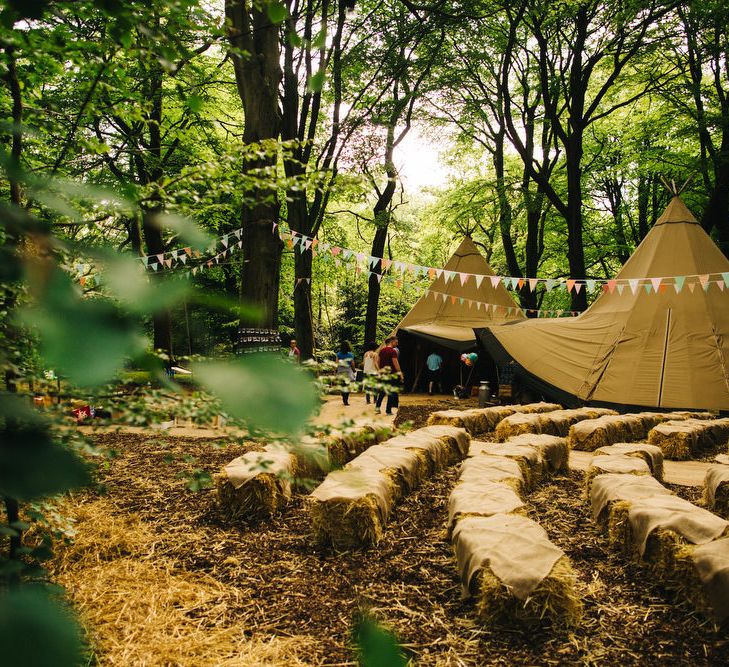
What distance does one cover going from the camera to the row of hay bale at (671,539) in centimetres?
A: 275

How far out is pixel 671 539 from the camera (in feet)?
10.4

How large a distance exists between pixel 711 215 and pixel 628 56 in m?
4.91

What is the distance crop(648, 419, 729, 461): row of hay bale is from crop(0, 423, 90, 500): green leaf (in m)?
8.15

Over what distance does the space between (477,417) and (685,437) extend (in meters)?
3.07

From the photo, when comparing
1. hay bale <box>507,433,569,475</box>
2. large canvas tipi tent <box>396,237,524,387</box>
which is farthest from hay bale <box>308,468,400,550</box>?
large canvas tipi tent <box>396,237,524,387</box>

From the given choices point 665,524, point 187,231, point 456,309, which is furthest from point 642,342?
point 187,231

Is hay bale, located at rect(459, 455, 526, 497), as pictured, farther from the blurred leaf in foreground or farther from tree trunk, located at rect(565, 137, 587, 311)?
tree trunk, located at rect(565, 137, 587, 311)

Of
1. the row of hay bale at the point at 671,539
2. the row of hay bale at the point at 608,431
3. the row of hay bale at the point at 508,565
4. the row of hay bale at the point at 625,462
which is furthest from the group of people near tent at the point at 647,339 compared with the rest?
the row of hay bale at the point at 508,565

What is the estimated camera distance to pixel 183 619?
2.76m

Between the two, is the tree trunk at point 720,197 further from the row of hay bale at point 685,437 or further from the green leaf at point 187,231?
the green leaf at point 187,231

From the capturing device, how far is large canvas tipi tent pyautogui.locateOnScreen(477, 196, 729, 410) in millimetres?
9445

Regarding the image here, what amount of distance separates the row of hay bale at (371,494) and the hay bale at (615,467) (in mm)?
1675

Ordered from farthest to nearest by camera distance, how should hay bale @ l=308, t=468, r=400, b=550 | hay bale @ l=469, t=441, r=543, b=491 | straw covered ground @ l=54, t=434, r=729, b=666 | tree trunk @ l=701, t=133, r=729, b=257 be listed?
tree trunk @ l=701, t=133, r=729, b=257 < hay bale @ l=469, t=441, r=543, b=491 < hay bale @ l=308, t=468, r=400, b=550 < straw covered ground @ l=54, t=434, r=729, b=666

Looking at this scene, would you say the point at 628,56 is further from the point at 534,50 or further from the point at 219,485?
the point at 219,485
